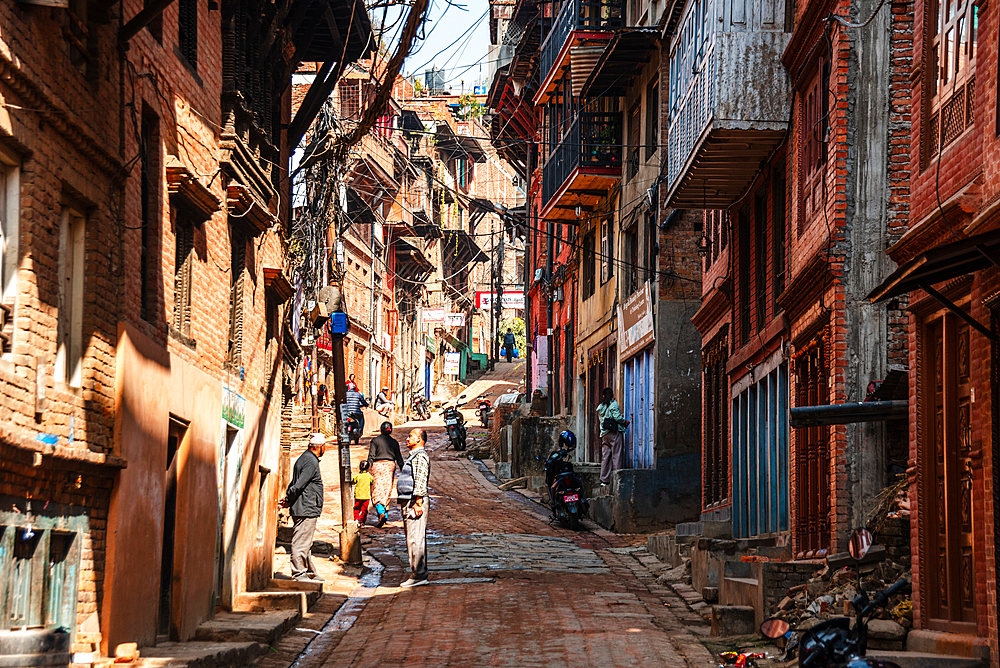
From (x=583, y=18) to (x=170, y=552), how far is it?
62.8ft

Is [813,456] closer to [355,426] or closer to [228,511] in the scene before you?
[228,511]

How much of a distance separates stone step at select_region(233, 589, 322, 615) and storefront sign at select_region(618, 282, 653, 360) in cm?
1196

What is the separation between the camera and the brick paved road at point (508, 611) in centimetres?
1156

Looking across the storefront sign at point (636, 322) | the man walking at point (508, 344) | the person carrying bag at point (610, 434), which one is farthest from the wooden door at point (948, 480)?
the man walking at point (508, 344)

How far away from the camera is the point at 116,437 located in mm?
10039

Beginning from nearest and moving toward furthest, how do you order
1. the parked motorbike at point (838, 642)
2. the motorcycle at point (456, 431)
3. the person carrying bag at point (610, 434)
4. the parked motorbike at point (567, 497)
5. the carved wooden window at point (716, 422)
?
the parked motorbike at point (838, 642) → the carved wooden window at point (716, 422) → the parked motorbike at point (567, 497) → the person carrying bag at point (610, 434) → the motorcycle at point (456, 431)

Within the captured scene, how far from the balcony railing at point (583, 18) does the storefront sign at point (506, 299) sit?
29.3 metres

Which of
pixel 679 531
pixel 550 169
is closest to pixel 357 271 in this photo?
pixel 550 169

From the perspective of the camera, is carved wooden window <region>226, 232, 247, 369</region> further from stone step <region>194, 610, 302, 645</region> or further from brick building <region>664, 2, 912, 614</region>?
brick building <region>664, 2, 912, 614</region>

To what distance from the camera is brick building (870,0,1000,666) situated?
8.95 m

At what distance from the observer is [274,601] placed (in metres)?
14.6

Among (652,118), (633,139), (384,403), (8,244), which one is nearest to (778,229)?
(652,118)

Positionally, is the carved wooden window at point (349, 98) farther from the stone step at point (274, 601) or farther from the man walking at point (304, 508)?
the stone step at point (274, 601)

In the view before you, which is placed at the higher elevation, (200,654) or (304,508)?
(304,508)
